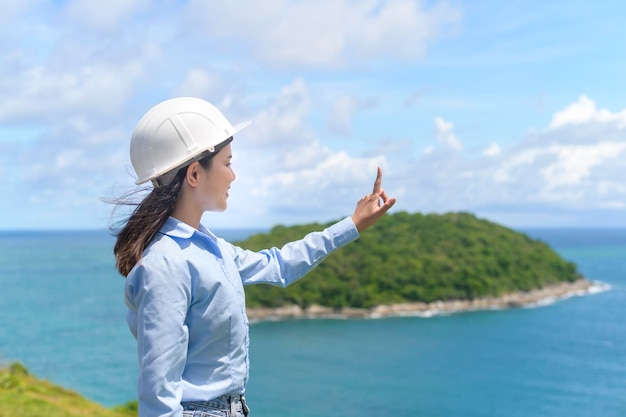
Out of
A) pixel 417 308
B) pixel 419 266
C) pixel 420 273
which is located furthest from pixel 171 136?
pixel 419 266

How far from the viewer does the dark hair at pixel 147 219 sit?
1.87m

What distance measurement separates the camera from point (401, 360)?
1879 inches

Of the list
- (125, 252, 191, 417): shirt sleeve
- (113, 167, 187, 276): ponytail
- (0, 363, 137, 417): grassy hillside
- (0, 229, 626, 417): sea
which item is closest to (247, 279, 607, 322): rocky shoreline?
(0, 229, 626, 417): sea

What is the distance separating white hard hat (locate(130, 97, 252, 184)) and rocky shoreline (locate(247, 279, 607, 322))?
2056 inches

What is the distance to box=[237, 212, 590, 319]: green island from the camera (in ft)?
184

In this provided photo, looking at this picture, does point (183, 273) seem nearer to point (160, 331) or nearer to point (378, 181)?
point (160, 331)

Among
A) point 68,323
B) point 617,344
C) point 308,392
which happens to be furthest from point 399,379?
point 68,323

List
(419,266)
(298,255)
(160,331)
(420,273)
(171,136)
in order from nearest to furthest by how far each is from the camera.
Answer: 1. (160,331)
2. (171,136)
3. (298,255)
4. (420,273)
5. (419,266)

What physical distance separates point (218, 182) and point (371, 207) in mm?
559

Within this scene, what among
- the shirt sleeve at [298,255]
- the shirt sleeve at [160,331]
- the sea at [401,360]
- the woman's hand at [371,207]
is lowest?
the sea at [401,360]

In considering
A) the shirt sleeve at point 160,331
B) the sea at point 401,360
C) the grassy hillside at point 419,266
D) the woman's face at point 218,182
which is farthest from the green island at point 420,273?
the shirt sleeve at point 160,331

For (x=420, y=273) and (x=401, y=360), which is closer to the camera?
(x=401, y=360)

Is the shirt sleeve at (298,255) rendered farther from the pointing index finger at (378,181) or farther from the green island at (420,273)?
the green island at (420,273)

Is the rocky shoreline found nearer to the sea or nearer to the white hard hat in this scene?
the sea
